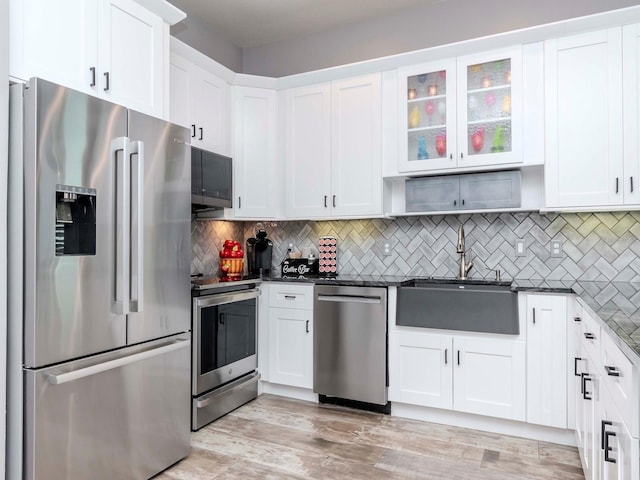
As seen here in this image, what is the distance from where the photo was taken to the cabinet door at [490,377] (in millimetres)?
2723

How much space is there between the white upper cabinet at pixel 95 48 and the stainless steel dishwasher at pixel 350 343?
1.69m

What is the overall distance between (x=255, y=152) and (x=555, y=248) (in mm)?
2372

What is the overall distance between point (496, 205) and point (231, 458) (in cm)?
229

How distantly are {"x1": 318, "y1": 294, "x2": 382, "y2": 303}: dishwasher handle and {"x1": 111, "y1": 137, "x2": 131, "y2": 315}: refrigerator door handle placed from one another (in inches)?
59.4

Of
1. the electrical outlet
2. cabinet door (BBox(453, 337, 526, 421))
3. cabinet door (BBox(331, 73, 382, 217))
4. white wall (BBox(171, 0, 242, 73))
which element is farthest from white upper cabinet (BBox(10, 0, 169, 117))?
the electrical outlet

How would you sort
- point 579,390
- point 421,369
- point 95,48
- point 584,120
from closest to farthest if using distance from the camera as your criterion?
point 95,48 < point 579,390 < point 584,120 < point 421,369

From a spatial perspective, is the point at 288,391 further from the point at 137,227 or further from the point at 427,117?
the point at 427,117

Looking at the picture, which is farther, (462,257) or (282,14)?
(282,14)

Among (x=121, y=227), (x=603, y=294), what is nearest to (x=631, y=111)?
(x=603, y=294)

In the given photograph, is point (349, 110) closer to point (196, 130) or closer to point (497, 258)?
point (196, 130)

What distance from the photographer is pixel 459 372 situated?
286 cm

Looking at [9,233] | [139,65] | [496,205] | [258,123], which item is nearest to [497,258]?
[496,205]

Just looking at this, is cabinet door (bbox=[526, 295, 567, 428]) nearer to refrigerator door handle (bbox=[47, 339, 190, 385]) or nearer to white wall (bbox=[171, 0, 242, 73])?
refrigerator door handle (bbox=[47, 339, 190, 385])

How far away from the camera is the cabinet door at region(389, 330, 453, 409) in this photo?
2896 millimetres
